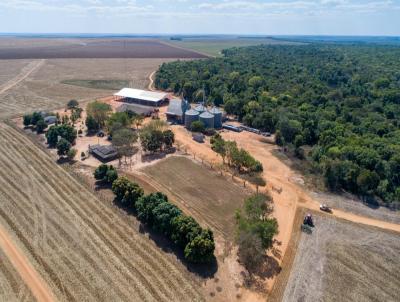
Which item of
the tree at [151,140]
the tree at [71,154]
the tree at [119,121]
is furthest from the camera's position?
the tree at [119,121]

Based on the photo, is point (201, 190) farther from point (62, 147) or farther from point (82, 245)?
point (62, 147)

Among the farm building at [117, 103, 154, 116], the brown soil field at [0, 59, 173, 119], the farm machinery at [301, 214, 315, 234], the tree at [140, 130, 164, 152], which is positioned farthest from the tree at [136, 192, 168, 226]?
the brown soil field at [0, 59, 173, 119]

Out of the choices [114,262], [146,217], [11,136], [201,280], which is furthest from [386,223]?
[11,136]

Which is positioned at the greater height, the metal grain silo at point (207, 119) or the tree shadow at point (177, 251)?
the metal grain silo at point (207, 119)

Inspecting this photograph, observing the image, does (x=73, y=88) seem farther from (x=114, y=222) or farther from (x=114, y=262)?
(x=114, y=262)

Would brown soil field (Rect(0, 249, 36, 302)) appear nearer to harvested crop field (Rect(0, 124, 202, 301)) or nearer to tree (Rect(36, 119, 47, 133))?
harvested crop field (Rect(0, 124, 202, 301))

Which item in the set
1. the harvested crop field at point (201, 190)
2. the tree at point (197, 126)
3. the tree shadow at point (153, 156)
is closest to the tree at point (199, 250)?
the harvested crop field at point (201, 190)

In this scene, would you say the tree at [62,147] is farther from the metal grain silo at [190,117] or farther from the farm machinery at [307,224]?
the farm machinery at [307,224]
